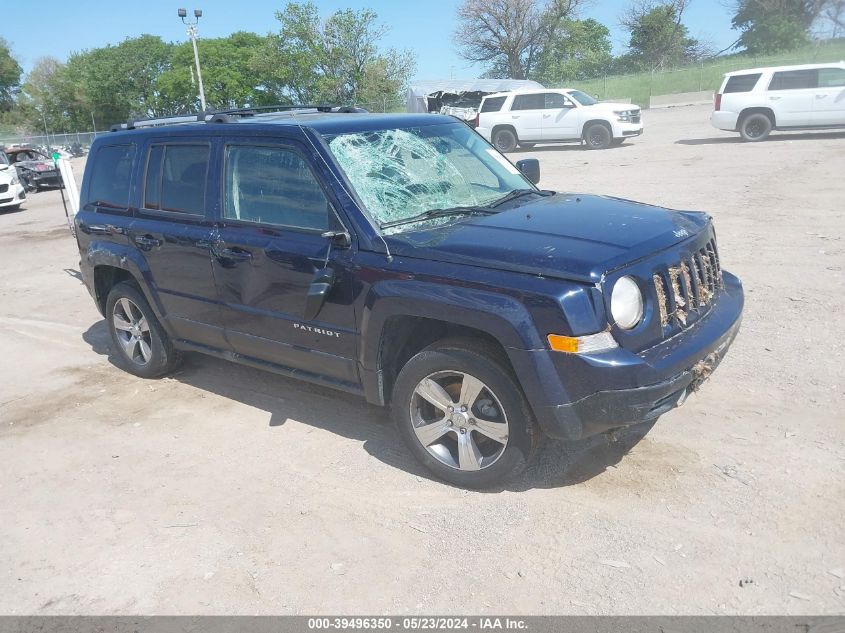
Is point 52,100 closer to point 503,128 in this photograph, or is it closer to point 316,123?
point 503,128

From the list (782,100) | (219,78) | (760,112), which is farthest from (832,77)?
(219,78)

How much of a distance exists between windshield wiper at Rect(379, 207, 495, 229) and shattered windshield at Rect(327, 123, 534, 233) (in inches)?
0.9

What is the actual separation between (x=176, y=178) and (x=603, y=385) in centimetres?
339

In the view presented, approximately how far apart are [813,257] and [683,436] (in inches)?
177

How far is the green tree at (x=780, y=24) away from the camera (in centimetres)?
5600

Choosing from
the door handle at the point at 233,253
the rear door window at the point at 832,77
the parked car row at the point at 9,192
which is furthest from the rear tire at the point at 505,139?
the door handle at the point at 233,253

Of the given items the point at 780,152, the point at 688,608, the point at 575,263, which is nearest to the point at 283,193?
the point at 575,263

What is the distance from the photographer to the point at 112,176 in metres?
5.71

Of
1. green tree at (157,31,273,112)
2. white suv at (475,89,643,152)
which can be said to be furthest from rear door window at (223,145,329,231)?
green tree at (157,31,273,112)

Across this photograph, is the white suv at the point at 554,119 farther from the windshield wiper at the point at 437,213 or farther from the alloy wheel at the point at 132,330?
the windshield wiper at the point at 437,213

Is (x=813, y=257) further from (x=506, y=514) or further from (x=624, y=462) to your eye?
(x=506, y=514)

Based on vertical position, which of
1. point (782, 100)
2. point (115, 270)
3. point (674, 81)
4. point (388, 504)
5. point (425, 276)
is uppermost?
point (674, 81)

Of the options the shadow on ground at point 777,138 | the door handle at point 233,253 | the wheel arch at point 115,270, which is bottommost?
the shadow on ground at point 777,138

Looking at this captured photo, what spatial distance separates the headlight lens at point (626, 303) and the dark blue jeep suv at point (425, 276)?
0.01 metres
